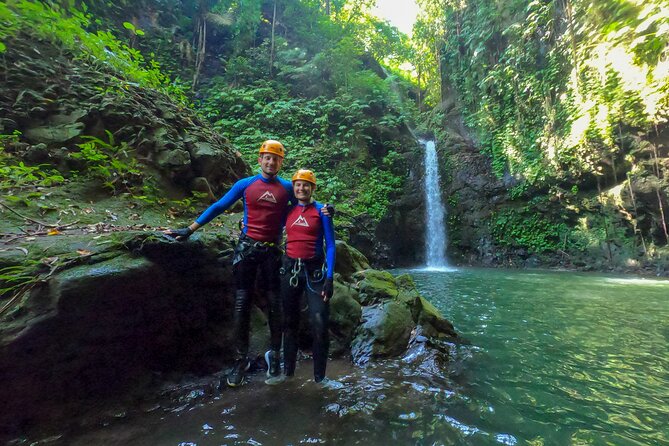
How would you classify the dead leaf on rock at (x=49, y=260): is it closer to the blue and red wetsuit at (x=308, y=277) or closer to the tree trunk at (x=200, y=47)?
the blue and red wetsuit at (x=308, y=277)

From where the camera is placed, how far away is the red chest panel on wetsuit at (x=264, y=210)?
352 cm

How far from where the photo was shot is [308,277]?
3471 mm

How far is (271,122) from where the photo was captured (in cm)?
1722

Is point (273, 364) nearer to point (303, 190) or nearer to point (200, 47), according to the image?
point (303, 190)

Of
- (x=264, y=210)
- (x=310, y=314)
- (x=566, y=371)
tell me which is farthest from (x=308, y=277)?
(x=566, y=371)

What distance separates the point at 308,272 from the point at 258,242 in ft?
2.07

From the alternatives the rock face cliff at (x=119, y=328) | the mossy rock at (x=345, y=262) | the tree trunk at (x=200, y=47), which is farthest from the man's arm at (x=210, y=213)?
the tree trunk at (x=200, y=47)

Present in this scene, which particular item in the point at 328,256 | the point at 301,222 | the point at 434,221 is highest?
the point at 434,221

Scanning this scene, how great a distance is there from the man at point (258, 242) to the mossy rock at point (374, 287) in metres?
1.85

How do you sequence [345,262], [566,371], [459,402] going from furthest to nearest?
[345,262]
[566,371]
[459,402]

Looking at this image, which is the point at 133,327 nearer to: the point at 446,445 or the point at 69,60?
the point at 446,445

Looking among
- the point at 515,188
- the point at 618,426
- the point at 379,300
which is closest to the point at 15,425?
the point at 379,300

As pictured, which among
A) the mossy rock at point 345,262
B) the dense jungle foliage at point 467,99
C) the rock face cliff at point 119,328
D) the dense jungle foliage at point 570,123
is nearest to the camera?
the rock face cliff at point 119,328

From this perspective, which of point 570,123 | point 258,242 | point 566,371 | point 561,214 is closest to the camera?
point 258,242
